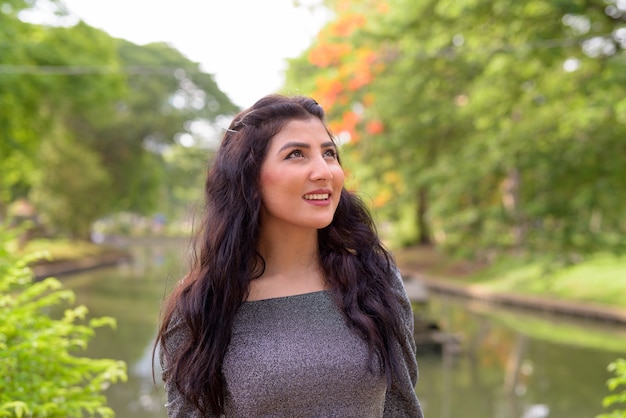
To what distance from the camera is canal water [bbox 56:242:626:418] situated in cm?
684

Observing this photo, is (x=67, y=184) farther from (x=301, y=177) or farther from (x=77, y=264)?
(x=301, y=177)

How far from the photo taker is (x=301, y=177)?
5.12ft

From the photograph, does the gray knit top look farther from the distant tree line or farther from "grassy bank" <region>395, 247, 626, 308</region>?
"grassy bank" <region>395, 247, 626, 308</region>

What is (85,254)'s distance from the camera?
2538 centimetres

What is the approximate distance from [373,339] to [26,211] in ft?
126

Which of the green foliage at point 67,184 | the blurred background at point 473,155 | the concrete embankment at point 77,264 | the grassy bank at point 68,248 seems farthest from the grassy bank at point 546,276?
the green foliage at point 67,184

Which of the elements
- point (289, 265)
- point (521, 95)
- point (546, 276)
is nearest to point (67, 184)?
point (546, 276)

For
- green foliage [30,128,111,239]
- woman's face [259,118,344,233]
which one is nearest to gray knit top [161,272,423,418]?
woman's face [259,118,344,233]

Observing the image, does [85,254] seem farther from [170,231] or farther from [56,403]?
[170,231]

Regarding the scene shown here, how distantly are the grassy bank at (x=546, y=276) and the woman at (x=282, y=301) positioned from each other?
988 centimetres

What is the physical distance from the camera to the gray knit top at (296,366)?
148 centimetres

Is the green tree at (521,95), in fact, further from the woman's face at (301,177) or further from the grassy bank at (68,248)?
the grassy bank at (68,248)

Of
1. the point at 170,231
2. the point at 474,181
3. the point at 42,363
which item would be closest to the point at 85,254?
the point at 474,181

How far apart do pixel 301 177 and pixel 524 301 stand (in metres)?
13.9
